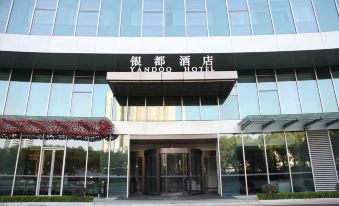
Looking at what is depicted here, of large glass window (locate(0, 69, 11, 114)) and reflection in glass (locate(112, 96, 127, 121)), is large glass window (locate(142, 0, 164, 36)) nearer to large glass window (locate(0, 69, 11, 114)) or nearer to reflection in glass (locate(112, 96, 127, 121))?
reflection in glass (locate(112, 96, 127, 121))

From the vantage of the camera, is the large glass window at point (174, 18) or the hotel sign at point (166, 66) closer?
the hotel sign at point (166, 66)

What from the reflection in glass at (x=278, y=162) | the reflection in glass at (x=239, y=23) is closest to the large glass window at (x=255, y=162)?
the reflection in glass at (x=278, y=162)

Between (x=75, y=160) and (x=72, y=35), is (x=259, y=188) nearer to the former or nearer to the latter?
(x=75, y=160)

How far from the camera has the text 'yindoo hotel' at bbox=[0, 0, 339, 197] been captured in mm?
17203

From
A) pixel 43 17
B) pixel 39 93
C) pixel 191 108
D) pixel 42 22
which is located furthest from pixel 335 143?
pixel 43 17

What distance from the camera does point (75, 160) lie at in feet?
57.7

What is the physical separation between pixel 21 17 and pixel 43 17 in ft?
4.38

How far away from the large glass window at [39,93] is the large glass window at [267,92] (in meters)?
14.0

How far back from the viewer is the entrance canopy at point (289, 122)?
16414 mm

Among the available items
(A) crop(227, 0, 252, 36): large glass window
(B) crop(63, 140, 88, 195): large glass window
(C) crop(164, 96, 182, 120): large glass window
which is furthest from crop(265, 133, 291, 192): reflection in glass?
(B) crop(63, 140, 88, 195): large glass window

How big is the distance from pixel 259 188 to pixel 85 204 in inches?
402

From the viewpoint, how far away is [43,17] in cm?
1858

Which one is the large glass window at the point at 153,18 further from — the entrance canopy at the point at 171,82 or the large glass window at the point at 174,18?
the entrance canopy at the point at 171,82

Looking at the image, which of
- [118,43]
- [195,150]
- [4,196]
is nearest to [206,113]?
[195,150]
